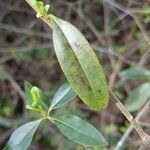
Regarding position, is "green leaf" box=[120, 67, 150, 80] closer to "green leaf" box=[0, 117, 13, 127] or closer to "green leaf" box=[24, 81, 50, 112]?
"green leaf" box=[0, 117, 13, 127]

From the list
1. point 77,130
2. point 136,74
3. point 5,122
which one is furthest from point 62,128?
point 5,122

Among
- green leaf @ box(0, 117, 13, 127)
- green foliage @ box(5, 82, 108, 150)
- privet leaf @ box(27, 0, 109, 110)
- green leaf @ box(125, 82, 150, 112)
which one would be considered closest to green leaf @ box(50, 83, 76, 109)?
green foliage @ box(5, 82, 108, 150)

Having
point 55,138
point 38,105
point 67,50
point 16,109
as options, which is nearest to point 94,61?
point 67,50

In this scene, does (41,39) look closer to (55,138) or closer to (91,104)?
(55,138)

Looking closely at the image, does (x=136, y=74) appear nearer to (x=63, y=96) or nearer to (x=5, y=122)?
(x=5, y=122)

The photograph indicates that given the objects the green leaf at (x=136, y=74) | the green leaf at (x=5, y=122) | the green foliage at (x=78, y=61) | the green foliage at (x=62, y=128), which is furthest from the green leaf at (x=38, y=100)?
the green leaf at (x=5, y=122)

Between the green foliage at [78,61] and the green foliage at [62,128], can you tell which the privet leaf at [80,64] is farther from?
the green foliage at [62,128]
